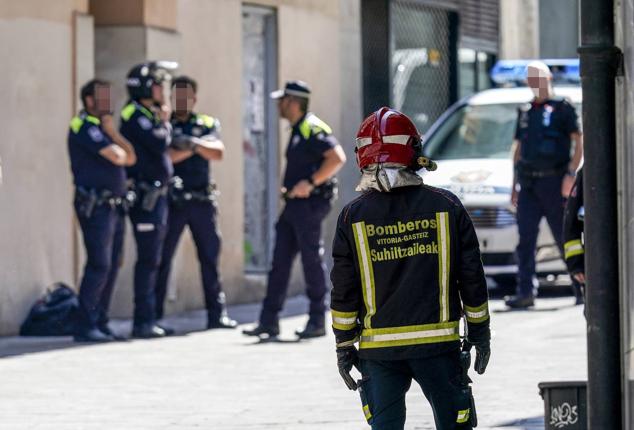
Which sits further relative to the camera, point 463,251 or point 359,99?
point 359,99

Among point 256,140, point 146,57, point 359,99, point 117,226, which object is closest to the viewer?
point 117,226

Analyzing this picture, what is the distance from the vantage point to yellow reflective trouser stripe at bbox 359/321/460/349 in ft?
19.0

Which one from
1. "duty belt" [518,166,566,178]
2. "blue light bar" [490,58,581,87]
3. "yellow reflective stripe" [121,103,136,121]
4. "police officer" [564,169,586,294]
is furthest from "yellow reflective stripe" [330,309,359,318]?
"blue light bar" [490,58,581,87]

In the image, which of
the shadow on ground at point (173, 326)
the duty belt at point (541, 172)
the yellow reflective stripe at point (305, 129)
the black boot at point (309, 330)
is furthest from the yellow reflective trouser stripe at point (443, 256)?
the duty belt at point (541, 172)

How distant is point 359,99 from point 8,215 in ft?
22.4

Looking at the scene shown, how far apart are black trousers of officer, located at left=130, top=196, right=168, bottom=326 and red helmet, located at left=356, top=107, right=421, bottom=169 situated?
7.58m

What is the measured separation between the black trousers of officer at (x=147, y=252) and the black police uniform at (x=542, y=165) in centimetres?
303

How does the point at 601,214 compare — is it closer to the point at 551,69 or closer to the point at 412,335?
the point at 412,335

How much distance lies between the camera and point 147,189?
13.3 metres

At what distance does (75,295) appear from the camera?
13.9m

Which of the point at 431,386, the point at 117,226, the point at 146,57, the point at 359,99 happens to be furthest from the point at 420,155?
the point at 359,99

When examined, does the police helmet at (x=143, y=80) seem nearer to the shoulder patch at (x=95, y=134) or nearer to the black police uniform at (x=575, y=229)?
the shoulder patch at (x=95, y=134)

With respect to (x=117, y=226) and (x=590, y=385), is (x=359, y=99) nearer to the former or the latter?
(x=117, y=226)

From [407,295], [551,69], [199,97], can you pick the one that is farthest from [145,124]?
[407,295]
